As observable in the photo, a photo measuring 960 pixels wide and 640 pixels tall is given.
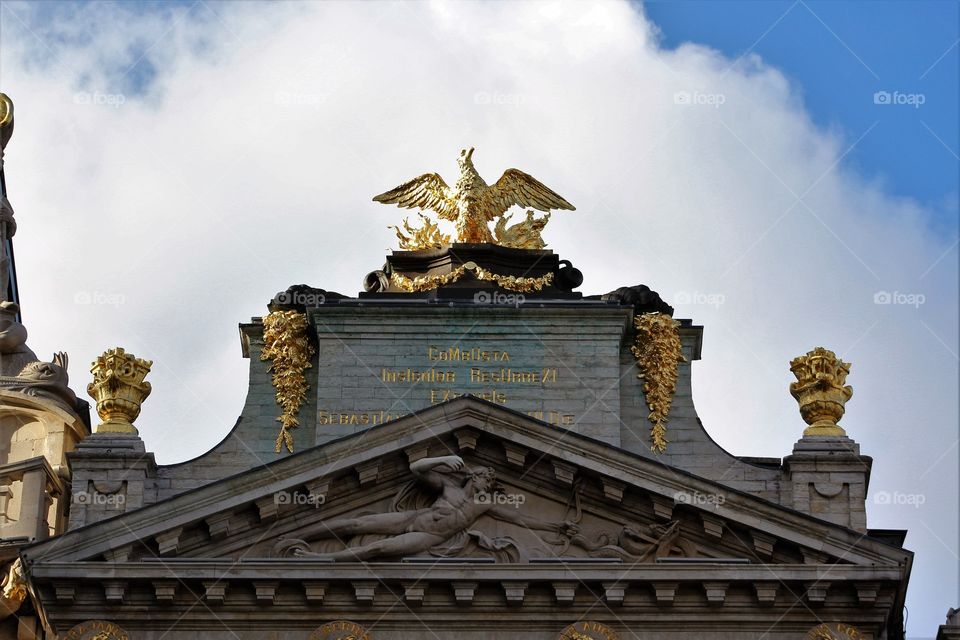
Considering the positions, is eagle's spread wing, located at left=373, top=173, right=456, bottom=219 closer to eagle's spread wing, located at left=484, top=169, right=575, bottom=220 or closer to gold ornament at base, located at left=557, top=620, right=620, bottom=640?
eagle's spread wing, located at left=484, top=169, right=575, bottom=220

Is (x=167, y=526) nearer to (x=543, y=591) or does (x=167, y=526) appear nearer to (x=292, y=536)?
(x=292, y=536)

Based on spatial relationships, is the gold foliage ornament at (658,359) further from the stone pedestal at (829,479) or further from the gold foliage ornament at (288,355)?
the gold foliage ornament at (288,355)

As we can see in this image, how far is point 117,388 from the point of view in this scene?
48.3 meters

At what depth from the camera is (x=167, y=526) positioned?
150ft

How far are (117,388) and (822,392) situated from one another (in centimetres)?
1156

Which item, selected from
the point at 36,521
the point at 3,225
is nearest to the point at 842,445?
the point at 36,521

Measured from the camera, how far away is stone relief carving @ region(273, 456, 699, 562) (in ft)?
151

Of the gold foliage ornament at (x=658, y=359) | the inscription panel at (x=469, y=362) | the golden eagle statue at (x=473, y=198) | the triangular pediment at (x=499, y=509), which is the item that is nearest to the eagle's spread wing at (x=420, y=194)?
the golden eagle statue at (x=473, y=198)

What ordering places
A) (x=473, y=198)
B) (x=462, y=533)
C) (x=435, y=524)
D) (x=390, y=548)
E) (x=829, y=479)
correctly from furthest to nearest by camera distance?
(x=473, y=198) < (x=829, y=479) < (x=462, y=533) < (x=435, y=524) < (x=390, y=548)

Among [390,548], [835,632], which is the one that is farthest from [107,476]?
[835,632]

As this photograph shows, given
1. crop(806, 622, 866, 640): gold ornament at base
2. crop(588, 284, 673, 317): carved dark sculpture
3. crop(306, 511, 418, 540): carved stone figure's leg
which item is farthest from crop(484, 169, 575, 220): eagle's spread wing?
crop(806, 622, 866, 640): gold ornament at base

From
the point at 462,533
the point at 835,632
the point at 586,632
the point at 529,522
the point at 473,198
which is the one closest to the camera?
the point at 586,632

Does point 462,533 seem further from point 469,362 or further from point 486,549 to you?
point 469,362

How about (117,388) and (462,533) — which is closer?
(462,533)
